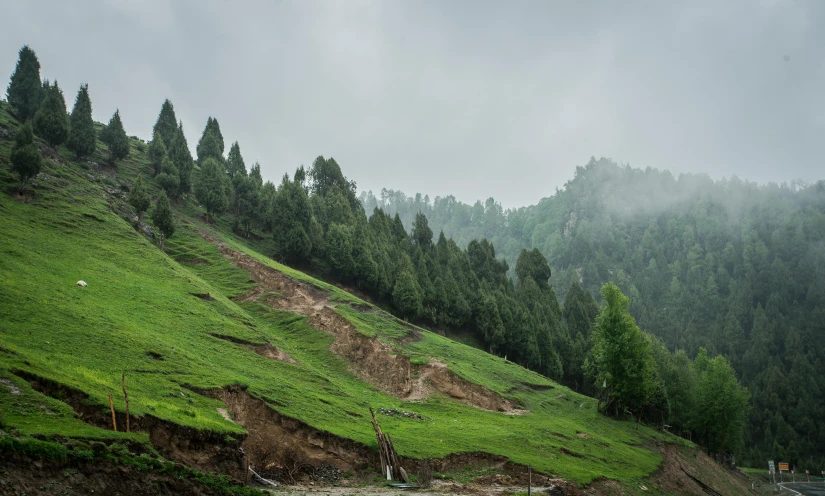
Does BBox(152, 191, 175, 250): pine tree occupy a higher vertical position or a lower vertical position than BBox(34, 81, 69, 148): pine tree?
lower

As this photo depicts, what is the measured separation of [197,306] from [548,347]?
2342 inches

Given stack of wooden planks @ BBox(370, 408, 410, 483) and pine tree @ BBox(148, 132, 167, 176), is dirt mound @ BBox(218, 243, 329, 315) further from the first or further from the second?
pine tree @ BBox(148, 132, 167, 176)

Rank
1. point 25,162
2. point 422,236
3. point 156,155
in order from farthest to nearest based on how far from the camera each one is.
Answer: point 422,236, point 156,155, point 25,162

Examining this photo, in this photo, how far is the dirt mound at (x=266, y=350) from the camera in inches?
1794

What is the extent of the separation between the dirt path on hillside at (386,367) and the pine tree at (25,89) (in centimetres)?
5769

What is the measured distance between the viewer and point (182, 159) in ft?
315

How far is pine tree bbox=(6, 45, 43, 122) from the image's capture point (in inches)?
3516

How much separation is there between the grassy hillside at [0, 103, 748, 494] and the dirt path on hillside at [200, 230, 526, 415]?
0.51 metres

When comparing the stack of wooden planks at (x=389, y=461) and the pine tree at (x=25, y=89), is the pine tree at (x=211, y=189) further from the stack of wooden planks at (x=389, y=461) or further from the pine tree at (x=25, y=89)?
the stack of wooden planks at (x=389, y=461)

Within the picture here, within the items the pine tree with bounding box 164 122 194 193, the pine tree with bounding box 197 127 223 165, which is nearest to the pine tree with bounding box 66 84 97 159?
the pine tree with bounding box 164 122 194 193

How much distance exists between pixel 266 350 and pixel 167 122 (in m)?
90.3

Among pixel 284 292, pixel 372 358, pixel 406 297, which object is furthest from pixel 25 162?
pixel 406 297

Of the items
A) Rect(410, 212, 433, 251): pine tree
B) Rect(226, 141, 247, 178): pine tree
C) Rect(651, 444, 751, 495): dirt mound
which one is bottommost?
Rect(651, 444, 751, 495): dirt mound

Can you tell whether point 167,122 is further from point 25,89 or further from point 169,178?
point 169,178
